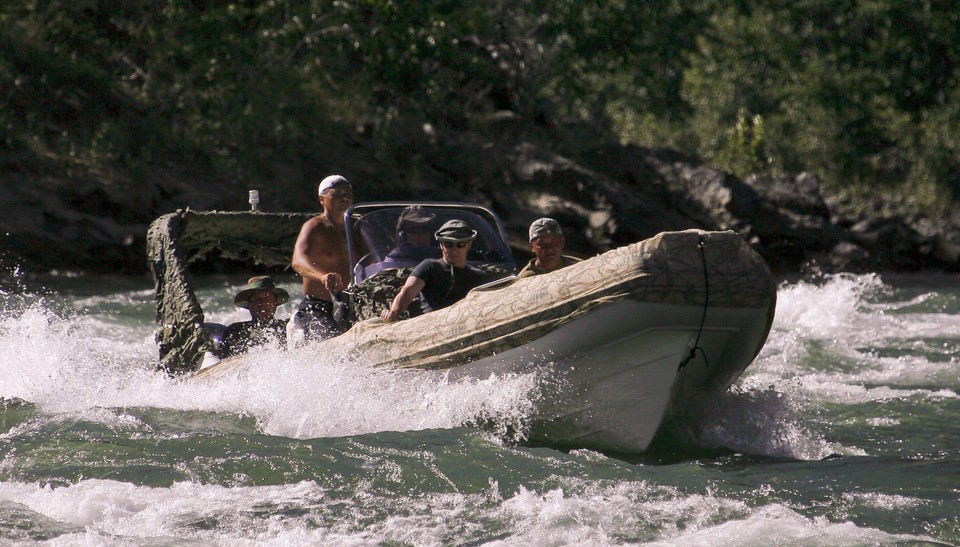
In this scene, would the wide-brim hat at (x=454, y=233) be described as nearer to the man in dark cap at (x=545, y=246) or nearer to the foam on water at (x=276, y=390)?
the man in dark cap at (x=545, y=246)

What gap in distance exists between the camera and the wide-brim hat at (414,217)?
7.77 meters

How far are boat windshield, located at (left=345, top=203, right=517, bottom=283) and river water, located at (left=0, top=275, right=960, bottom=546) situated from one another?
0.87 meters

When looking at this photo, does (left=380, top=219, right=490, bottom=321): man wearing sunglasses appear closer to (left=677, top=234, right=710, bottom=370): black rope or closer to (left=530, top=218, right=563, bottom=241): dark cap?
(left=530, top=218, right=563, bottom=241): dark cap

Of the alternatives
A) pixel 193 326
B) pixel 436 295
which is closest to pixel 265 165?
pixel 193 326

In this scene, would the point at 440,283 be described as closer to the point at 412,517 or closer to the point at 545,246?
the point at 545,246

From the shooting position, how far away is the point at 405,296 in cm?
695

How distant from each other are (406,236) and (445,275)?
0.75 meters

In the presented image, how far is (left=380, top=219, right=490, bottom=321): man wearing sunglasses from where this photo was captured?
702 cm

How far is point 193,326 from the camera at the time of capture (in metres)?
8.22

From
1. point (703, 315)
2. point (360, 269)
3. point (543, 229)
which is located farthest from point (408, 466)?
point (360, 269)

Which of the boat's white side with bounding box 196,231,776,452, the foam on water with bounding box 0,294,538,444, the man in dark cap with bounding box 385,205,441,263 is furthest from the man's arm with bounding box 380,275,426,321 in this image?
the man in dark cap with bounding box 385,205,441,263

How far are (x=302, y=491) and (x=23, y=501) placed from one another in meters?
1.21

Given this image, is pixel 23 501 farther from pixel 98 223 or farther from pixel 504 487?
pixel 98 223

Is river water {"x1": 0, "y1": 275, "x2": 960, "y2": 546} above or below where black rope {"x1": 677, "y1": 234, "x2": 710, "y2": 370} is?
below
